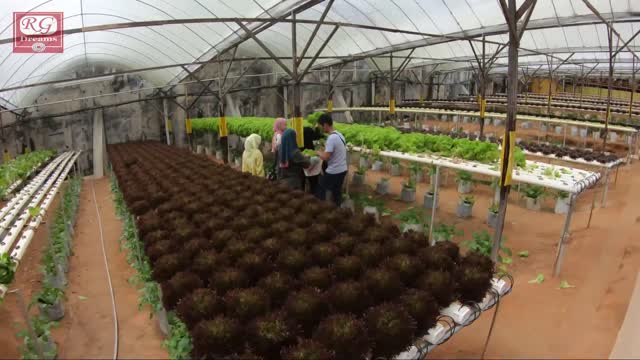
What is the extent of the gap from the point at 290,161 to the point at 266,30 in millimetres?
9322

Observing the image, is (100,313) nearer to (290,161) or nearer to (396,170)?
(290,161)

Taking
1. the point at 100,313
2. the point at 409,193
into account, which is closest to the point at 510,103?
the point at 409,193

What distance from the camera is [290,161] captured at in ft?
19.4

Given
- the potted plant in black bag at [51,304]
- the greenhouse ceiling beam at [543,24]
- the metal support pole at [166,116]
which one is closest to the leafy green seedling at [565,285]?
the potted plant in black bag at [51,304]

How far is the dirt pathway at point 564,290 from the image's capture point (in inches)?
122

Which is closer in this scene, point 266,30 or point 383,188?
point 383,188

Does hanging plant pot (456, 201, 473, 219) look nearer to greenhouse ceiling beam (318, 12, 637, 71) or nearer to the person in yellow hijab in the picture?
the person in yellow hijab

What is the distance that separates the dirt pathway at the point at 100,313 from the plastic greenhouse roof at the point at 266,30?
132 inches

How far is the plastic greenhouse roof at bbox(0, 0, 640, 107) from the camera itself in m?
9.16

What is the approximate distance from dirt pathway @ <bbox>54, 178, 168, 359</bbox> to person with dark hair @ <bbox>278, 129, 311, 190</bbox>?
2.51 m

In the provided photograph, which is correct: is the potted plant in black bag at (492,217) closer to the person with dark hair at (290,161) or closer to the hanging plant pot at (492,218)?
the hanging plant pot at (492,218)

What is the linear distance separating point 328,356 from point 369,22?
39.5 feet

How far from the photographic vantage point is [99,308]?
4055mm

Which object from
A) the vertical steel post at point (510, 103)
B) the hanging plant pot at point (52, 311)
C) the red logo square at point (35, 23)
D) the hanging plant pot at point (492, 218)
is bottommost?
the hanging plant pot at point (52, 311)
